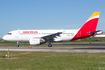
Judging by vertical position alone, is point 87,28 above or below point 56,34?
above

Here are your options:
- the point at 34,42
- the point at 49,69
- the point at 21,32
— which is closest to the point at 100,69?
the point at 49,69

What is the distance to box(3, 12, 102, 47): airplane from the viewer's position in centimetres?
3700

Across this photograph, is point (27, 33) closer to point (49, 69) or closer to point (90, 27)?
point (90, 27)

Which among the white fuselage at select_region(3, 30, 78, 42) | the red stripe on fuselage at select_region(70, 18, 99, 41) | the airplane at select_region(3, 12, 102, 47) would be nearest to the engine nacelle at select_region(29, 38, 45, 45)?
the airplane at select_region(3, 12, 102, 47)

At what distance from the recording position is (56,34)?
36562 millimetres

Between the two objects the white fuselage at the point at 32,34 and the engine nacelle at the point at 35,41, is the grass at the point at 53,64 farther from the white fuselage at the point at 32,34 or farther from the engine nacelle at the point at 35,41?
the white fuselage at the point at 32,34

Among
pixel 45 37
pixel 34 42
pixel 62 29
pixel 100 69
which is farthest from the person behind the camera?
pixel 62 29

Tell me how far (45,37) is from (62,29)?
5613 millimetres

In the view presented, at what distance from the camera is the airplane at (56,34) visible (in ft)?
121

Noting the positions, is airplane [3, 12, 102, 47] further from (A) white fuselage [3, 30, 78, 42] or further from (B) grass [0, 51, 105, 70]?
(B) grass [0, 51, 105, 70]

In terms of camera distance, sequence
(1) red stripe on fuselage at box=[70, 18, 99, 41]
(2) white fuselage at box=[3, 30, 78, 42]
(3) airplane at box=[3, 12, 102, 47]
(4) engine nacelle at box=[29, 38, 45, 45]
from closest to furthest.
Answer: (4) engine nacelle at box=[29, 38, 45, 45]
(3) airplane at box=[3, 12, 102, 47]
(1) red stripe on fuselage at box=[70, 18, 99, 41]
(2) white fuselage at box=[3, 30, 78, 42]

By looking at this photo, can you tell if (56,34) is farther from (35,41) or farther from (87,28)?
(87,28)

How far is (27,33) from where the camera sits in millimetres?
38844

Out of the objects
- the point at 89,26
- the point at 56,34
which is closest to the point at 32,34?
the point at 56,34
